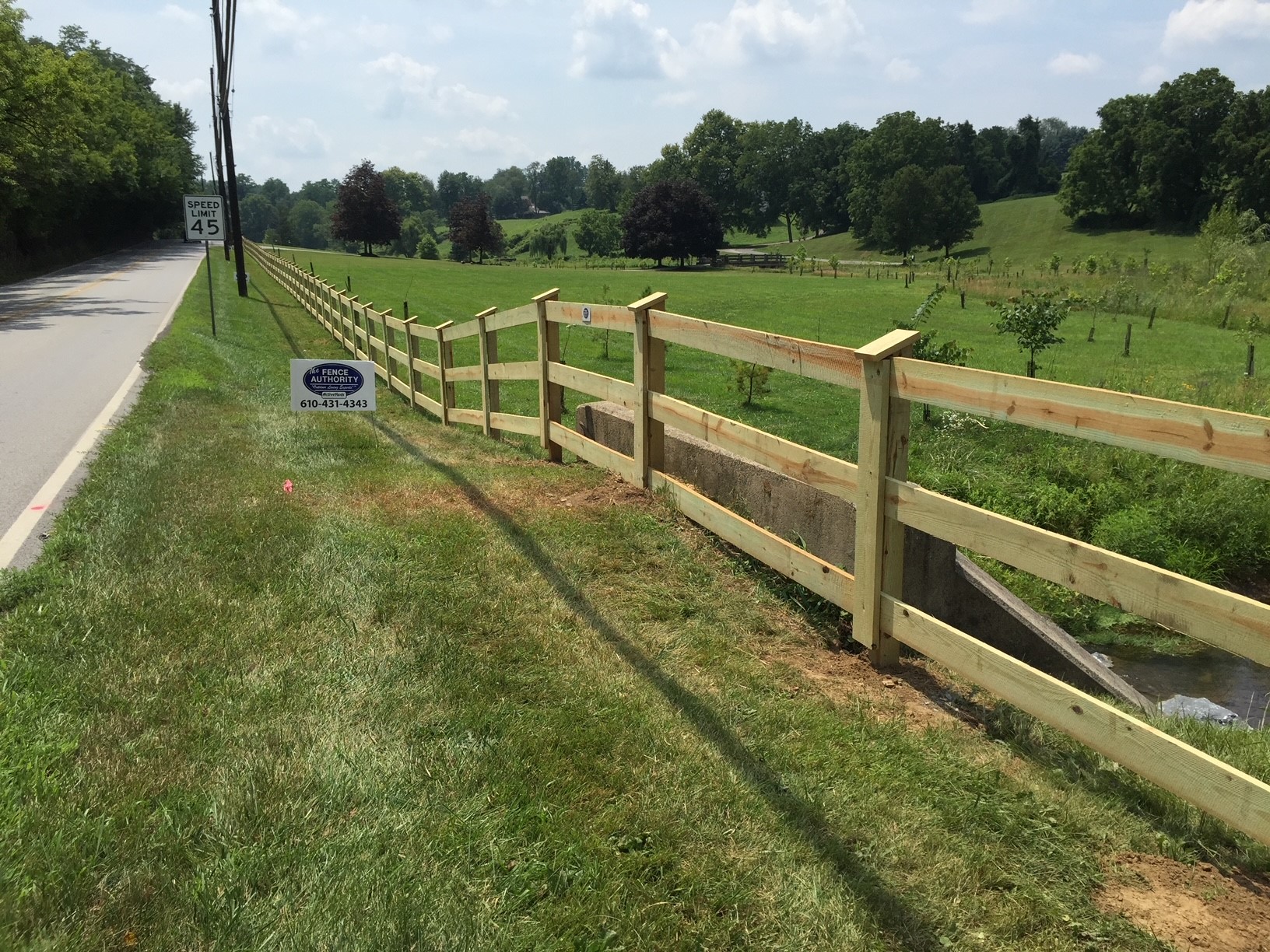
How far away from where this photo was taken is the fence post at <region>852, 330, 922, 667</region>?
4.09m

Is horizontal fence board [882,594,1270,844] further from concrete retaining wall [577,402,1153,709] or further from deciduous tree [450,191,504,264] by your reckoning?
deciduous tree [450,191,504,264]

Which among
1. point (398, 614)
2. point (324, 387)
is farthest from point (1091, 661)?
point (324, 387)

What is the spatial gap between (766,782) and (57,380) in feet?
44.5

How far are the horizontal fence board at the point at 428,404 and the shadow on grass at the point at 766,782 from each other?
22.3 feet

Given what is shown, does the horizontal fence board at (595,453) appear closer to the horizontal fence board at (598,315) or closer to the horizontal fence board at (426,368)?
the horizontal fence board at (598,315)

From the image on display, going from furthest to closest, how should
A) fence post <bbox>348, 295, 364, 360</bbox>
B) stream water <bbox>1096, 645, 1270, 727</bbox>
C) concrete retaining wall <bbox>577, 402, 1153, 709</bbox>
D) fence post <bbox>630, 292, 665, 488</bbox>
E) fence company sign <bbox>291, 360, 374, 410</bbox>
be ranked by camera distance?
fence post <bbox>348, 295, 364, 360</bbox>
fence company sign <bbox>291, 360, 374, 410</bbox>
stream water <bbox>1096, 645, 1270, 727</bbox>
fence post <bbox>630, 292, 665, 488</bbox>
concrete retaining wall <bbox>577, 402, 1153, 709</bbox>

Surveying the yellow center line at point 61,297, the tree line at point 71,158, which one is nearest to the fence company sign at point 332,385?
the yellow center line at point 61,297

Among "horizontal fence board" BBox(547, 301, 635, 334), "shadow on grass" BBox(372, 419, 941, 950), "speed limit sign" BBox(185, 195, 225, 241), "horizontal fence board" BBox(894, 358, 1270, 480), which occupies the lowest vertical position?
"shadow on grass" BBox(372, 419, 941, 950)

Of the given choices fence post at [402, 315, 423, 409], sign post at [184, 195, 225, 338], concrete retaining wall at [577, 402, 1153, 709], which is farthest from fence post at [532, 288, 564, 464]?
sign post at [184, 195, 225, 338]

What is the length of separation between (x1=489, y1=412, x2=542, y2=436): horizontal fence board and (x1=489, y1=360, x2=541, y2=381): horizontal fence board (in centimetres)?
39

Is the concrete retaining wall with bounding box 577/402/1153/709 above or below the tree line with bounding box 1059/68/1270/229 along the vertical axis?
below

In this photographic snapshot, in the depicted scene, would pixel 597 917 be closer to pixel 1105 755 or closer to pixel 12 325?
pixel 1105 755

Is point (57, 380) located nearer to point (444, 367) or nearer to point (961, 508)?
point (444, 367)

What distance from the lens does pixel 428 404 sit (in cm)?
1256
